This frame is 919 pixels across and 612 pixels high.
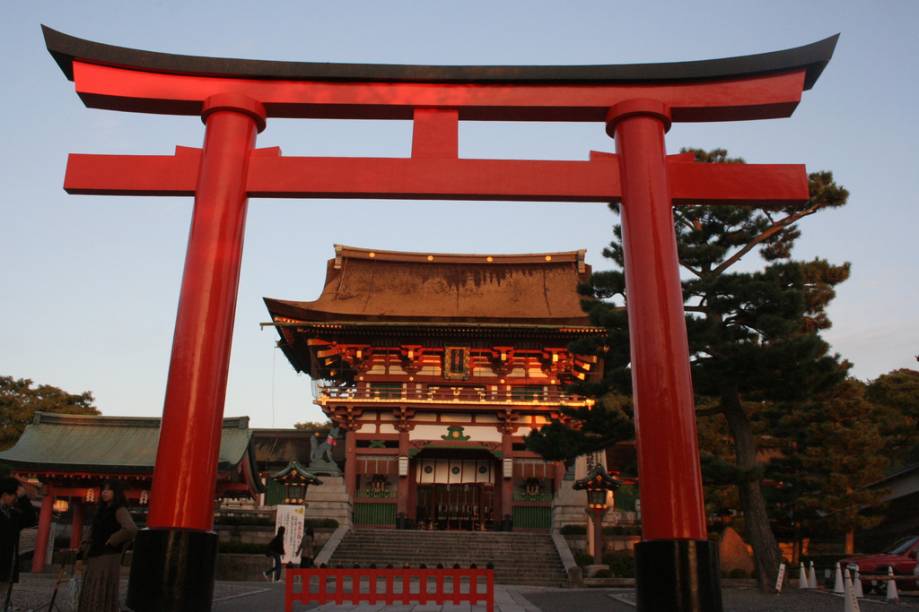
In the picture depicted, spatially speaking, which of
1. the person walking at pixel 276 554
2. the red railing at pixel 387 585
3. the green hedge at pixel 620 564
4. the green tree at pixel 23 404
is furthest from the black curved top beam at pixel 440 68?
the green tree at pixel 23 404

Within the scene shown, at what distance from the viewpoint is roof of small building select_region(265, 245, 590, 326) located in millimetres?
27078

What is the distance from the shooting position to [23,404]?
1405 inches

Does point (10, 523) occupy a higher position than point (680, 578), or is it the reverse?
point (10, 523)

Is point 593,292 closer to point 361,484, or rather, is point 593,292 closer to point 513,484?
point 513,484

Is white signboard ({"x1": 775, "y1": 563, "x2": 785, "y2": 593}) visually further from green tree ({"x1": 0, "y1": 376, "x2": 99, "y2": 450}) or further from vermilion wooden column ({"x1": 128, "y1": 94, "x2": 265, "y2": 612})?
green tree ({"x1": 0, "y1": 376, "x2": 99, "y2": 450})

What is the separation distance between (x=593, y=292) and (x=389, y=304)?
550 inches

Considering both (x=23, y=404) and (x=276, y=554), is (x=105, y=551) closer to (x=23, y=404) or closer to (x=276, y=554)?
(x=276, y=554)

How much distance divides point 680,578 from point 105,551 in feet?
16.9

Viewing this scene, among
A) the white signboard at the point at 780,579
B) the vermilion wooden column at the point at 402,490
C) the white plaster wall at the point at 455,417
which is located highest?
the white plaster wall at the point at 455,417

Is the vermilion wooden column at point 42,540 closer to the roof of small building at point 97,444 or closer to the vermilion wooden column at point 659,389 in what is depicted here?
the roof of small building at point 97,444

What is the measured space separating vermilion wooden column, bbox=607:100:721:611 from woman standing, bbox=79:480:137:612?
4.71 metres

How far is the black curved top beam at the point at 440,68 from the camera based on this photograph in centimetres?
823

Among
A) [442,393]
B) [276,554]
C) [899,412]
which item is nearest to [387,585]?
[276,554]

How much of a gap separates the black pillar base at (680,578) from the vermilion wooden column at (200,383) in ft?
13.3
